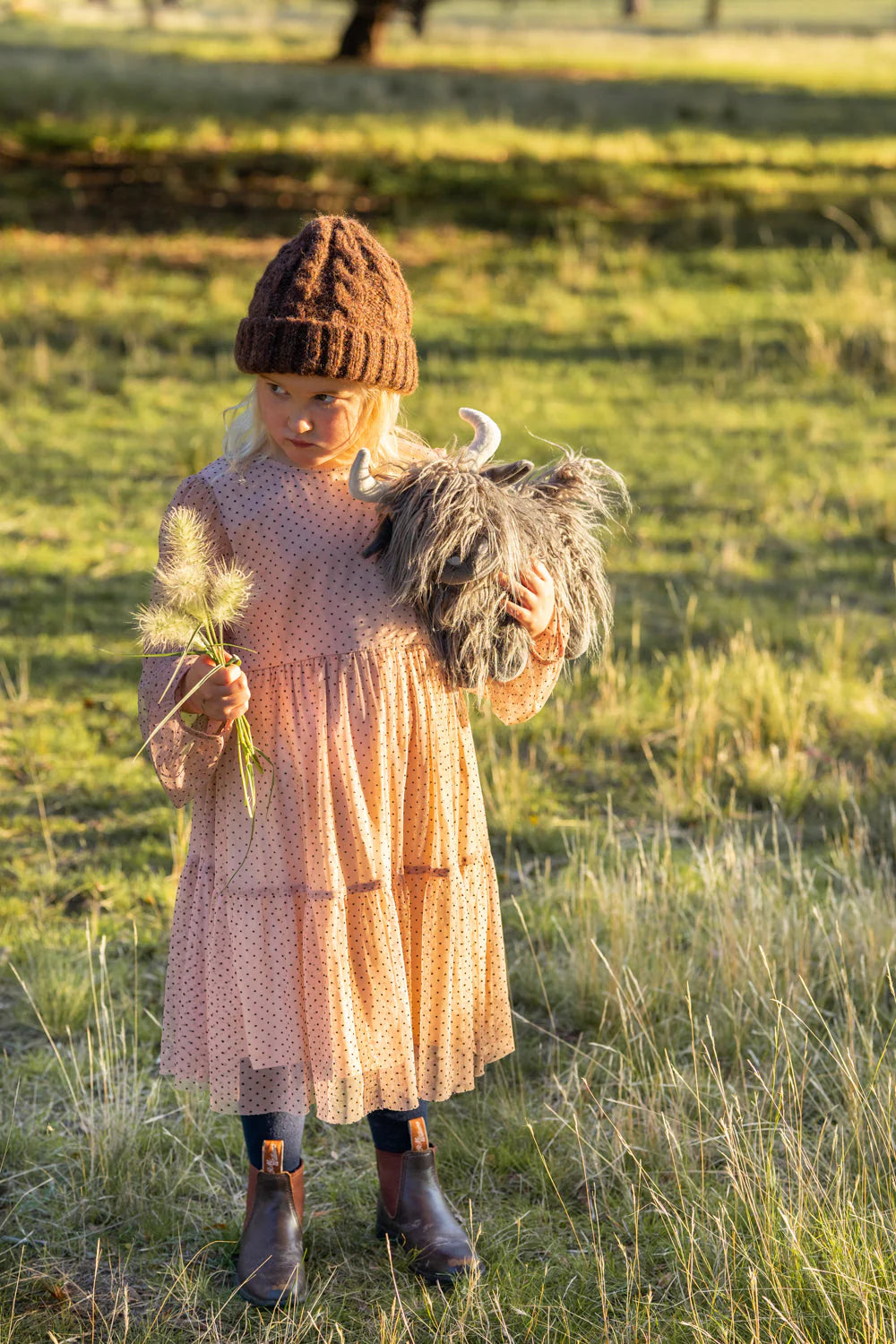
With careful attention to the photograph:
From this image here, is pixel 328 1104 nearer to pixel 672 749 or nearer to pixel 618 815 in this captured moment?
pixel 618 815

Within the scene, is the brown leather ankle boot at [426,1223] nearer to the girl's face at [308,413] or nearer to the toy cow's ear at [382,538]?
the toy cow's ear at [382,538]

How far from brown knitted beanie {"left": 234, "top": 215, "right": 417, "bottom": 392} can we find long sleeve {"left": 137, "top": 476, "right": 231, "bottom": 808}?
0.90 ft

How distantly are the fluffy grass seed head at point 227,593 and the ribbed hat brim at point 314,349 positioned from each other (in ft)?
1.19

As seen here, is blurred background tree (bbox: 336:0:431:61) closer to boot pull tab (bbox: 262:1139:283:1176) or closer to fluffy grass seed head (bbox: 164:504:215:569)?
fluffy grass seed head (bbox: 164:504:215:569)

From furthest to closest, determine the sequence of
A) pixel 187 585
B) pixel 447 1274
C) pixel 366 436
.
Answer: pixel 447 1274 → pixel 366 436 → pixel 187 585

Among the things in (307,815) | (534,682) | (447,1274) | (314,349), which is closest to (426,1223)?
(447,1274)

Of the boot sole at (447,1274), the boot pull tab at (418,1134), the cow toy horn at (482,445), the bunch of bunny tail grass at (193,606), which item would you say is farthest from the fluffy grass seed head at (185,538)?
the boot sole at (447,1274)

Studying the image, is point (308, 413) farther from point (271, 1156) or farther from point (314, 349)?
point (271, 1156)

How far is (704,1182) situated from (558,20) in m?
55.7

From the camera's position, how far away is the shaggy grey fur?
2545mm

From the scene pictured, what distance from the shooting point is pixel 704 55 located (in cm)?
3247

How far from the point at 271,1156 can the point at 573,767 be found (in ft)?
9.15

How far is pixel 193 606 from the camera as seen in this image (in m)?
2.51

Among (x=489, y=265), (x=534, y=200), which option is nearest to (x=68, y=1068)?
(x=489, y=265)
